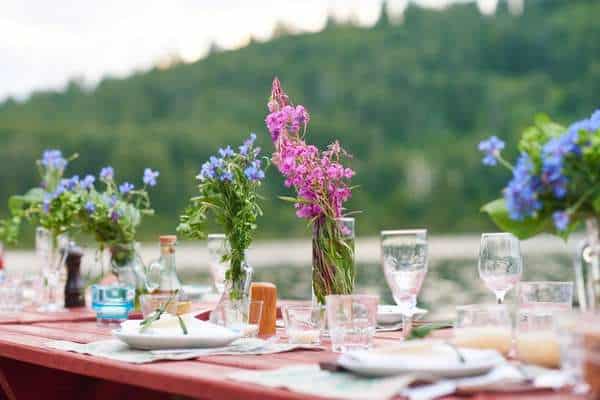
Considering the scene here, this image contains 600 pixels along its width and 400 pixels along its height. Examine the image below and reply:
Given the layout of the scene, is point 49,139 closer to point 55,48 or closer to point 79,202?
point 55,48

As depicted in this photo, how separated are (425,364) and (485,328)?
249mm

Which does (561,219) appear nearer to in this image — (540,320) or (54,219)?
(540,320)

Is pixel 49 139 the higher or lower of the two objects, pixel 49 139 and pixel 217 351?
the higher

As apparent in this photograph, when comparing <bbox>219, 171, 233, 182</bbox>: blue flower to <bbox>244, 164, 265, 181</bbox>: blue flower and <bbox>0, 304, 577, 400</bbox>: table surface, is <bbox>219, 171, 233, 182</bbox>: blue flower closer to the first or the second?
<bbox>244, 164, 265, 181</bbox>: blue flower

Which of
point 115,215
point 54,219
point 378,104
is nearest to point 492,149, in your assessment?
point 115,215

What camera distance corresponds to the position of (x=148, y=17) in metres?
35.4

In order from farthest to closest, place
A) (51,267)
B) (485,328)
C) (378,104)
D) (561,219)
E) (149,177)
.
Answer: (378,104)
(51,267)
(149,177)
(485,328)
(561,219)

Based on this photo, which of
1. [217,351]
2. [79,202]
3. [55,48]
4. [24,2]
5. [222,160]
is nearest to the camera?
[217,351]

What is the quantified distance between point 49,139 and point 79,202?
24415 millimetres

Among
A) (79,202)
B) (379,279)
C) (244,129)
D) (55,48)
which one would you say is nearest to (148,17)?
(55,48)

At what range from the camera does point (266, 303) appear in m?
2.02

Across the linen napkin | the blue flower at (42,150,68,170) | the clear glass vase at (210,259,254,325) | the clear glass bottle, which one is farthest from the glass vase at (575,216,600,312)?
the blue flower at (42,150,68,170)

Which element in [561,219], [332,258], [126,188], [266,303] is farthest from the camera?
[126,188]

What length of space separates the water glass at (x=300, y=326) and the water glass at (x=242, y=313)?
12 cm
